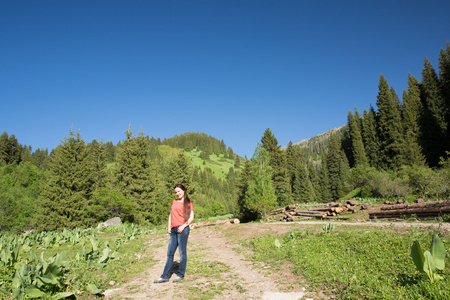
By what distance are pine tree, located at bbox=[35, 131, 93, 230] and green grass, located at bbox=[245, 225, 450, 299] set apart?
2693 centimetres

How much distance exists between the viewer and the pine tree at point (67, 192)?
85.6 ft

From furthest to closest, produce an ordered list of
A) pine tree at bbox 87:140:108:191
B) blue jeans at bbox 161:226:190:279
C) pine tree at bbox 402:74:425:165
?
pine tree at bbox 402:74:425:165, pine tree at bbox 87:140:108:191, blue jeans at bbox 161:226:190:279

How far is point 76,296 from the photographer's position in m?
4.20

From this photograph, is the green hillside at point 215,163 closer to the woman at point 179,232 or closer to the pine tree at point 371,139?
the pine tree at point 371,139

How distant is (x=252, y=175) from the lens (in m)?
41.2

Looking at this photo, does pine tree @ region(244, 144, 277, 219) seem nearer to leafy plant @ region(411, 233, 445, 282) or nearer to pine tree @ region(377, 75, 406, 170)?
leafy plant @ region(411, 233, 445, 282)

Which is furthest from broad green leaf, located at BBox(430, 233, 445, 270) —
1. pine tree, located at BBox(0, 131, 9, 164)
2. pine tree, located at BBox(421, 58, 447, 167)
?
pine tree, located at BBox(0, 131, 9, 164)

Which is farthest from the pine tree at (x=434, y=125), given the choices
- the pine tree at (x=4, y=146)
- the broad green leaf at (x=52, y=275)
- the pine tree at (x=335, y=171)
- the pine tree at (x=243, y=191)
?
the pine tree at (x=4, y=146)

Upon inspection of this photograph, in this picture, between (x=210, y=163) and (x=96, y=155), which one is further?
(x=210, y=163)

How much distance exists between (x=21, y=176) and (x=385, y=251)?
78647mm

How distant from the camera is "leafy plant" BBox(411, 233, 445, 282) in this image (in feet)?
12.3

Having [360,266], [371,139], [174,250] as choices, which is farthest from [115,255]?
[371,139]

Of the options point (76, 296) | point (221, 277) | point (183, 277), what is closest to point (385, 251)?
point (221, 277)

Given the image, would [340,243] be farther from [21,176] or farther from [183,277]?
[21,176]
